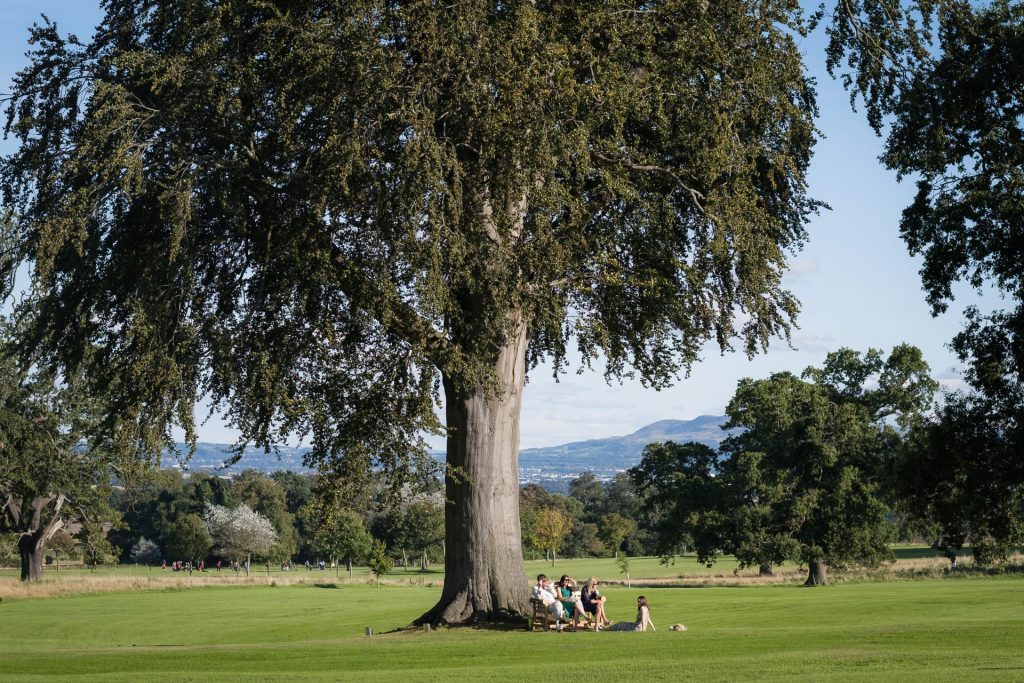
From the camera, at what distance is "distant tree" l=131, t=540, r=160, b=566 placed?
118500 mm

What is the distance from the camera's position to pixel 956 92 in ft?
75.6

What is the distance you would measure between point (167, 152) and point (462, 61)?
5962mm

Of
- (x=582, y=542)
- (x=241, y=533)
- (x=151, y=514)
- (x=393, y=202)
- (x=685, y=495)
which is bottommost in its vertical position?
(x=582, y=542)

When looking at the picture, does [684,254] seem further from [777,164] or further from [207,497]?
[207,497]

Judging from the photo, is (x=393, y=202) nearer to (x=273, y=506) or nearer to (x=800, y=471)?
(x=800, y=471)

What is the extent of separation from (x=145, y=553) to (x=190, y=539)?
1933cm

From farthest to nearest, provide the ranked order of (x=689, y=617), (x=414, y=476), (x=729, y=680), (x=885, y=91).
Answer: (x=689, y=617) < (x=885, y=91) < (x=414, y=476) < (x=729, y=680)

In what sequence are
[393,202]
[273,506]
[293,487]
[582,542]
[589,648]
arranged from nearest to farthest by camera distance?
[589,648]
[393,202]
[273,506]
[582,542]
[293,487]

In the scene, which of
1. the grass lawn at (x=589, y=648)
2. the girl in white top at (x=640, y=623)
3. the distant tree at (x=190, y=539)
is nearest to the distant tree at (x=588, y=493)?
the distant tree at (x=190, y=539)

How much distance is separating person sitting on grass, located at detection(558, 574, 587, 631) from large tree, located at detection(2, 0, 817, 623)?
134cm

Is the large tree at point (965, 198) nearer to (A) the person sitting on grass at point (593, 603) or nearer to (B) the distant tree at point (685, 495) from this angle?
(A) the person sitting on grass at point (593, 603)

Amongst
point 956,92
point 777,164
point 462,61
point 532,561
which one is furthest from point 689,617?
point 532,561

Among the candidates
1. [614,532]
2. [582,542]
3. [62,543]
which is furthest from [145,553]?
[614,532]

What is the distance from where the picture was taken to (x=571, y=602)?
2378 cm
